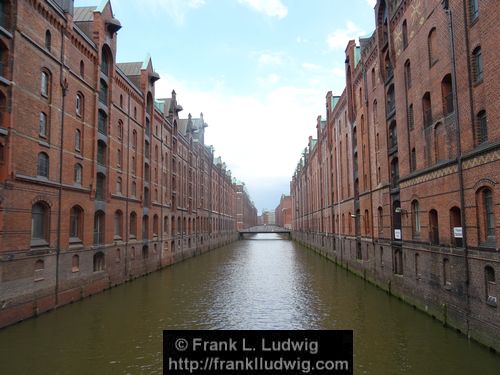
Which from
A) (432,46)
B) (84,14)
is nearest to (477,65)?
(432,46)

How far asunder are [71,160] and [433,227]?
676 inches

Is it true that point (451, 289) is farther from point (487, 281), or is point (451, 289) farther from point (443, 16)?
point (443, 16)

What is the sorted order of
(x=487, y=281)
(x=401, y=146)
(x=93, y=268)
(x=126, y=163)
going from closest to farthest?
(x=487, y=281) → (x=401, y=146) → (x=93, y=268) → (x=126, y=163)

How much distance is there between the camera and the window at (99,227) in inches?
881

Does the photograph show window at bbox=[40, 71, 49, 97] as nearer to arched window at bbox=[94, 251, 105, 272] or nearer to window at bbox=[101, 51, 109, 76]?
window at bbox=[101, 51, 109, 76]

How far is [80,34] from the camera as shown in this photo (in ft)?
65.1

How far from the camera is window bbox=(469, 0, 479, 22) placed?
11719 mm

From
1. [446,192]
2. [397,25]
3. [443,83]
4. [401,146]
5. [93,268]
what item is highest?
[397,25]

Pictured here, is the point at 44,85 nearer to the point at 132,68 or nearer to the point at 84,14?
the point at 84,14

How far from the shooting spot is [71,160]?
1912 centimetres

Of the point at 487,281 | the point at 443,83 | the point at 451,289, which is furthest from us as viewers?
the point at 443,83

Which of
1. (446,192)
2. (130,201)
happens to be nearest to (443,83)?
(446,192)

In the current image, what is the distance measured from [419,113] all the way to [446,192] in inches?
176

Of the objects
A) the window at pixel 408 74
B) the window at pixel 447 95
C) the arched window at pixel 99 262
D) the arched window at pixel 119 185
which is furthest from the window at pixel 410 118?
the arched window at pixel 119 185
